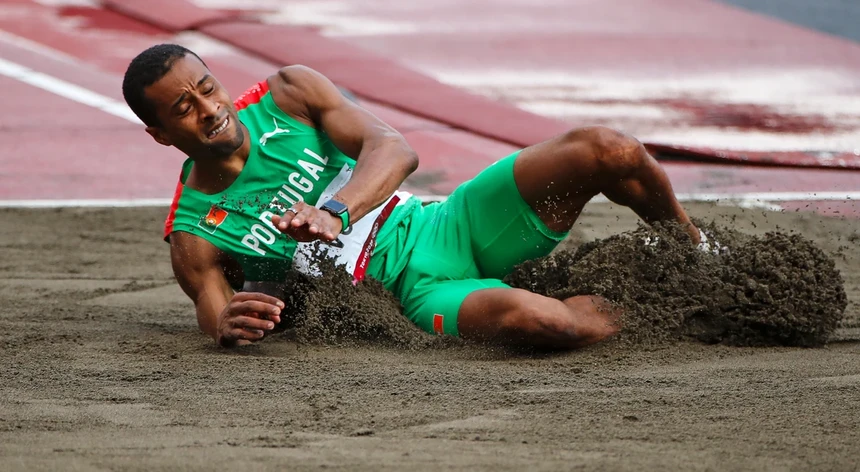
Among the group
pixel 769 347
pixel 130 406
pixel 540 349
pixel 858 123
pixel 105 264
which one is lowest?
pixel 105 264

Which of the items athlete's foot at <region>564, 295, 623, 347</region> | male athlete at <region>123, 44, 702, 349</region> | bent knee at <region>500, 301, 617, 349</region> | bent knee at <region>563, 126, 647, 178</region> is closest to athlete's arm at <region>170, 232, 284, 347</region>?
male athlete at <region>123, 44, 702, 349</region>

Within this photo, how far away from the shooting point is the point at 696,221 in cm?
386

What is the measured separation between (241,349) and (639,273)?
3.94 feet

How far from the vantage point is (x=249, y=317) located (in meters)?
3.25

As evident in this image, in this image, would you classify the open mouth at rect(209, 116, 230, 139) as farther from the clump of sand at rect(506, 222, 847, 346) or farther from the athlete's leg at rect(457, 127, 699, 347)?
the clump of sand at rect(506, 222, 847, 346)

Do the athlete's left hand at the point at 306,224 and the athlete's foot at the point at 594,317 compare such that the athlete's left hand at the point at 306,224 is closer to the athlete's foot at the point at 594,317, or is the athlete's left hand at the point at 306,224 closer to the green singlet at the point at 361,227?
the green singlet at the point at 361,227

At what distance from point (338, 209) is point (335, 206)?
0.01m

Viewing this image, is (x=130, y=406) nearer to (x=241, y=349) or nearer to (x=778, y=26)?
(x=241, y=349)

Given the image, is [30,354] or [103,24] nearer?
[30,354]

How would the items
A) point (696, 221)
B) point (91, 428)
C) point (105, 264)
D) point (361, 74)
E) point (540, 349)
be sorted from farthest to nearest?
point (361, 74)
point (105, 264)
point (696, 221)
point (540, 349)
point (91, 428)

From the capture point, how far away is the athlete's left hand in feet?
9.91

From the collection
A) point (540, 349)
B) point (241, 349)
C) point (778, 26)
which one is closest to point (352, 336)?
point (241, 349)

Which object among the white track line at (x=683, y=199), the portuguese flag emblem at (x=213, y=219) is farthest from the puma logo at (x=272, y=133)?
the white track line at (x=683, y=199)

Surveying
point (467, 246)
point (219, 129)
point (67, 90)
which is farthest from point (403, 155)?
point (67, 90)
